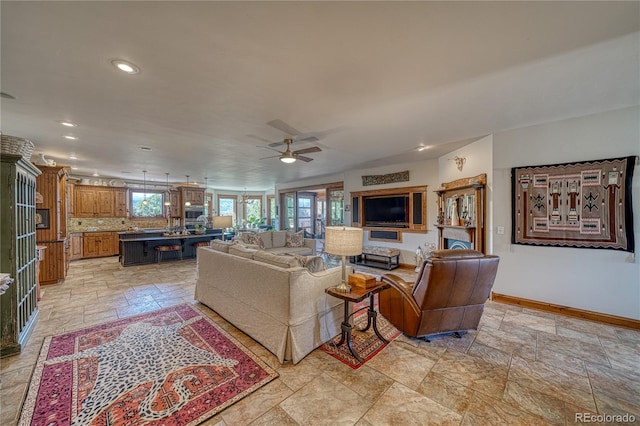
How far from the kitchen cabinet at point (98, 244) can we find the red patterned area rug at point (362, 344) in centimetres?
876

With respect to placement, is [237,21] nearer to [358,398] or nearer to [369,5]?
[369,5]

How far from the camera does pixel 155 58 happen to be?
80.1 inches

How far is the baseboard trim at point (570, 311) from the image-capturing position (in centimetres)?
310

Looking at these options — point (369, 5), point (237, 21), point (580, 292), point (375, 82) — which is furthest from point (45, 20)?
point (580, 292)

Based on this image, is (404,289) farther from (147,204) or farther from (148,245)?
(147,204)

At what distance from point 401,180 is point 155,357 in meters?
5.92

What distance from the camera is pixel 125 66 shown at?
2.14 m

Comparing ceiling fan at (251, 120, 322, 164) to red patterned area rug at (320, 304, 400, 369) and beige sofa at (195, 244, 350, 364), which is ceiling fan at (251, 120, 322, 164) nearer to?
beige sofa at (195, 244, 350, 364)

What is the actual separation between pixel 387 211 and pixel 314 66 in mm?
5130

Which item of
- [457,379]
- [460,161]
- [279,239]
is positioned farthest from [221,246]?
[460,161]

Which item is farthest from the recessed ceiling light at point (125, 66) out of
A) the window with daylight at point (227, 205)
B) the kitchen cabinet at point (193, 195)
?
the window with daylight at point (227, 205)

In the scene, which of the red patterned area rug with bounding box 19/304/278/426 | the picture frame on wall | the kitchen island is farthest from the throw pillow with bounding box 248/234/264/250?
the picture frame on wall

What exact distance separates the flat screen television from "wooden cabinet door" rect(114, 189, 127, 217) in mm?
8307

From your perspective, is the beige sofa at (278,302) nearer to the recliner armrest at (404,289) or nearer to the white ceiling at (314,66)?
the recliner armrest at (404,289)
